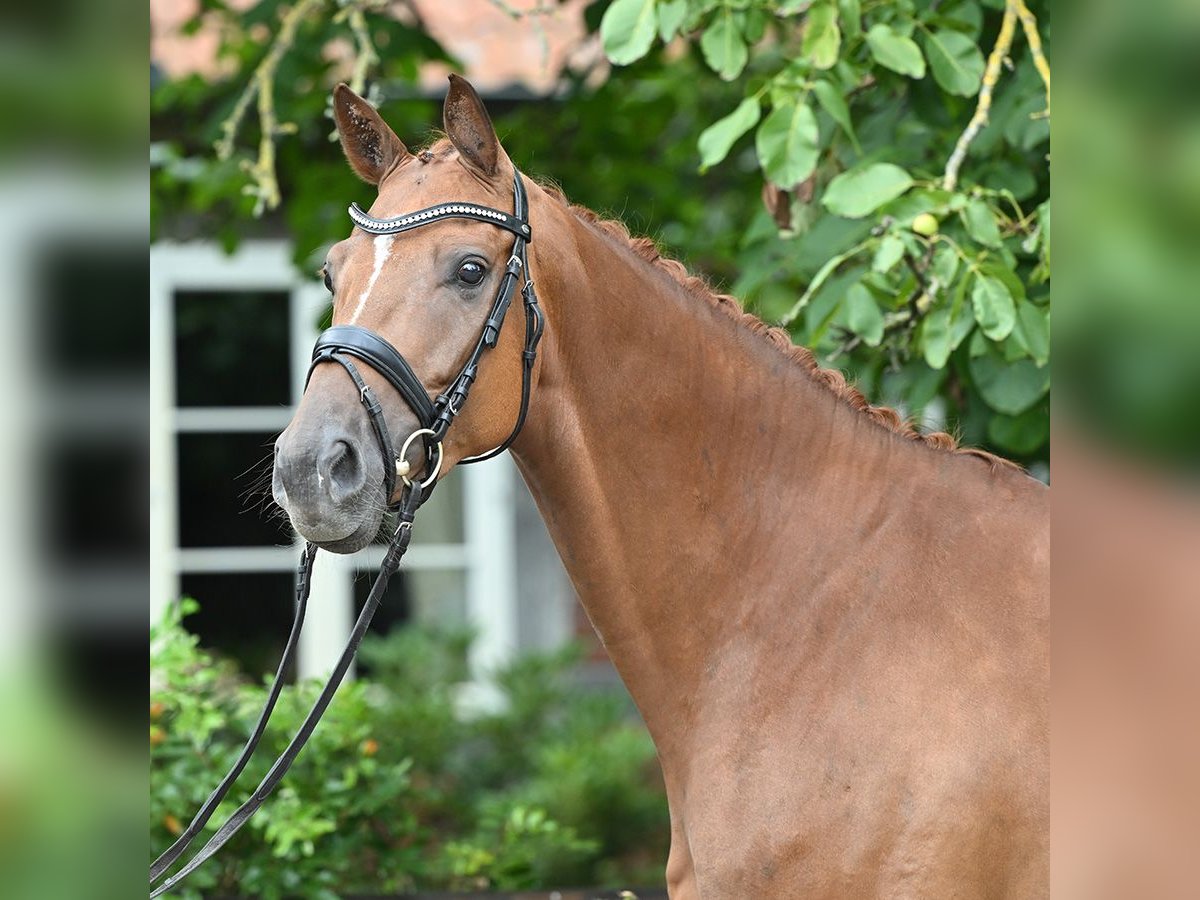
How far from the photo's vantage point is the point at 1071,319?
0.77 meters

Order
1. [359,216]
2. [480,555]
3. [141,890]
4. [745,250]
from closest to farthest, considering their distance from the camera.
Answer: [141,890]
[359,216]
[745,250]
[480,555]

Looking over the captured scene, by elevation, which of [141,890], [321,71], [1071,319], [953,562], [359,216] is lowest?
[141,890]

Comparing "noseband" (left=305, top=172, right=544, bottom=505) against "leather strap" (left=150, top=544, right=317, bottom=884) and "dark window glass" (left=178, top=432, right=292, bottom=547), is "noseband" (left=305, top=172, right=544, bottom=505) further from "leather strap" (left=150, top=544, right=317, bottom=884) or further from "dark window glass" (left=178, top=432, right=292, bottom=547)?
"dark window glass" (left=178, top=432, right=292, bottom=547)

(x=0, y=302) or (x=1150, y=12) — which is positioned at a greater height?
(x=1150, y=12)

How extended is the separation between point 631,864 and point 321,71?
12.2 feet

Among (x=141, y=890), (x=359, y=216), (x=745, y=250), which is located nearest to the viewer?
(x=141, y=890)

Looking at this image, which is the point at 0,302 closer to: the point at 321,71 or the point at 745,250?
the point at 745,250

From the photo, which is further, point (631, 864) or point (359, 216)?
point (631, 864)

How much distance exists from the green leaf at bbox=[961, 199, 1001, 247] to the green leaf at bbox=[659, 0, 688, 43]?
79 centimetres

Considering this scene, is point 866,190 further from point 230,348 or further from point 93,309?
point 230,348

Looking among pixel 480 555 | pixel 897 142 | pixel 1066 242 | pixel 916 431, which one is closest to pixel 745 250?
pixel 897 142

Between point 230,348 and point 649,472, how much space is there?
544 cm

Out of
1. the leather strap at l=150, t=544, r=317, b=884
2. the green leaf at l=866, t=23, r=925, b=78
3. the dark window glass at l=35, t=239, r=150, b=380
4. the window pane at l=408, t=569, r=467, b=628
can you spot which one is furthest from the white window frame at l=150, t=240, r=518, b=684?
the dark window glass at l=35, t=239, r=150, b=380

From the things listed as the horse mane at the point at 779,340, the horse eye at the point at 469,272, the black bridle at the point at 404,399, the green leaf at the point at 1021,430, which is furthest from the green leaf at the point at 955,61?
the horse eye at the point at 469,272
